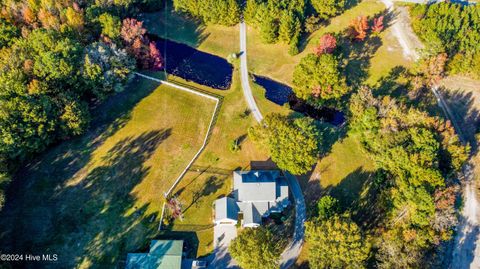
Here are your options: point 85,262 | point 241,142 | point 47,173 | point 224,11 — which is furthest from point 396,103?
point 47,173

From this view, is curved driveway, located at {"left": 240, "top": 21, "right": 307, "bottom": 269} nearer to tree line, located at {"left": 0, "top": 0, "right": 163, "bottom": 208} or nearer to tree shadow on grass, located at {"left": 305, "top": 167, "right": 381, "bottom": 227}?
tree shadow on grass, located at {"left": 305, "top": 167, "right": 381, "bottom": 227}

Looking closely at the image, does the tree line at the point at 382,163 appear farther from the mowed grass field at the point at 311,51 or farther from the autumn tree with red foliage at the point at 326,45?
the mowed grass field at the point at 311,51

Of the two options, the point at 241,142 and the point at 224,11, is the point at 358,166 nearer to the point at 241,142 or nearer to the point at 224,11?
the point at 241,142

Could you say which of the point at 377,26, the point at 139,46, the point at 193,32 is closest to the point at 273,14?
the point at 193,32

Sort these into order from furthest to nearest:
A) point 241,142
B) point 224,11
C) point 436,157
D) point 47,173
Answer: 1. point 224,11
2. point 241,142
3. point 47,173
4. point 436,157

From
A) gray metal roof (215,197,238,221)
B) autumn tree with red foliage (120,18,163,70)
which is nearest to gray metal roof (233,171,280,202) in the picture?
gray metal roof (215,197,238,221)

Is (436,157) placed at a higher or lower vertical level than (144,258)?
higher

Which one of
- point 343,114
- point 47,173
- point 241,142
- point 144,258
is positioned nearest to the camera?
point 144,258
